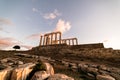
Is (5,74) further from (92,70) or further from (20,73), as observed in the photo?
(92,70)

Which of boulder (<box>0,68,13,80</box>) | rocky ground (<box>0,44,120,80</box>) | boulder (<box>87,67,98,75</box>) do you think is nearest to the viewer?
boulder (<box>0,68,13,80</box>)

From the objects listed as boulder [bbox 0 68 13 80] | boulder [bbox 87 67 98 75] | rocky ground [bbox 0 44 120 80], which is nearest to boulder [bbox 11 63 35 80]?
boulder [bbox 0 68 13 80]

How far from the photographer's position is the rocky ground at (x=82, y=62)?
2711 cm

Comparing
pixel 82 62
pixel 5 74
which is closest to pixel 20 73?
pixel 5 74

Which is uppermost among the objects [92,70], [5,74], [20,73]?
[20,73]

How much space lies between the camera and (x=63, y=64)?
33.3 m

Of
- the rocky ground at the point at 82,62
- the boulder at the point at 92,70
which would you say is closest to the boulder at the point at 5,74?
the rocky ground at the point at 82,62

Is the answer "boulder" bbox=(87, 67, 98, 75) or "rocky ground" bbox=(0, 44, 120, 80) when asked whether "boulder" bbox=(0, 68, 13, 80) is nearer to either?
"rocky ground" bbox=(0, 44, 120, 80)

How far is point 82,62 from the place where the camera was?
34.1 metres

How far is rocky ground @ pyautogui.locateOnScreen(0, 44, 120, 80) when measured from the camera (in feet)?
88.9

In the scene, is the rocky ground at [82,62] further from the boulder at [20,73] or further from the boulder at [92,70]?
the boulder at [20,73]

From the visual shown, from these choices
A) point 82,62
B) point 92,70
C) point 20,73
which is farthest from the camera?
point 82,62

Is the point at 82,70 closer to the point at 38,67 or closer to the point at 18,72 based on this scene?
the point at 38,67

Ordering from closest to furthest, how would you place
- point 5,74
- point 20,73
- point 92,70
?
point 20,73 → point 5,74 → point 92,70
